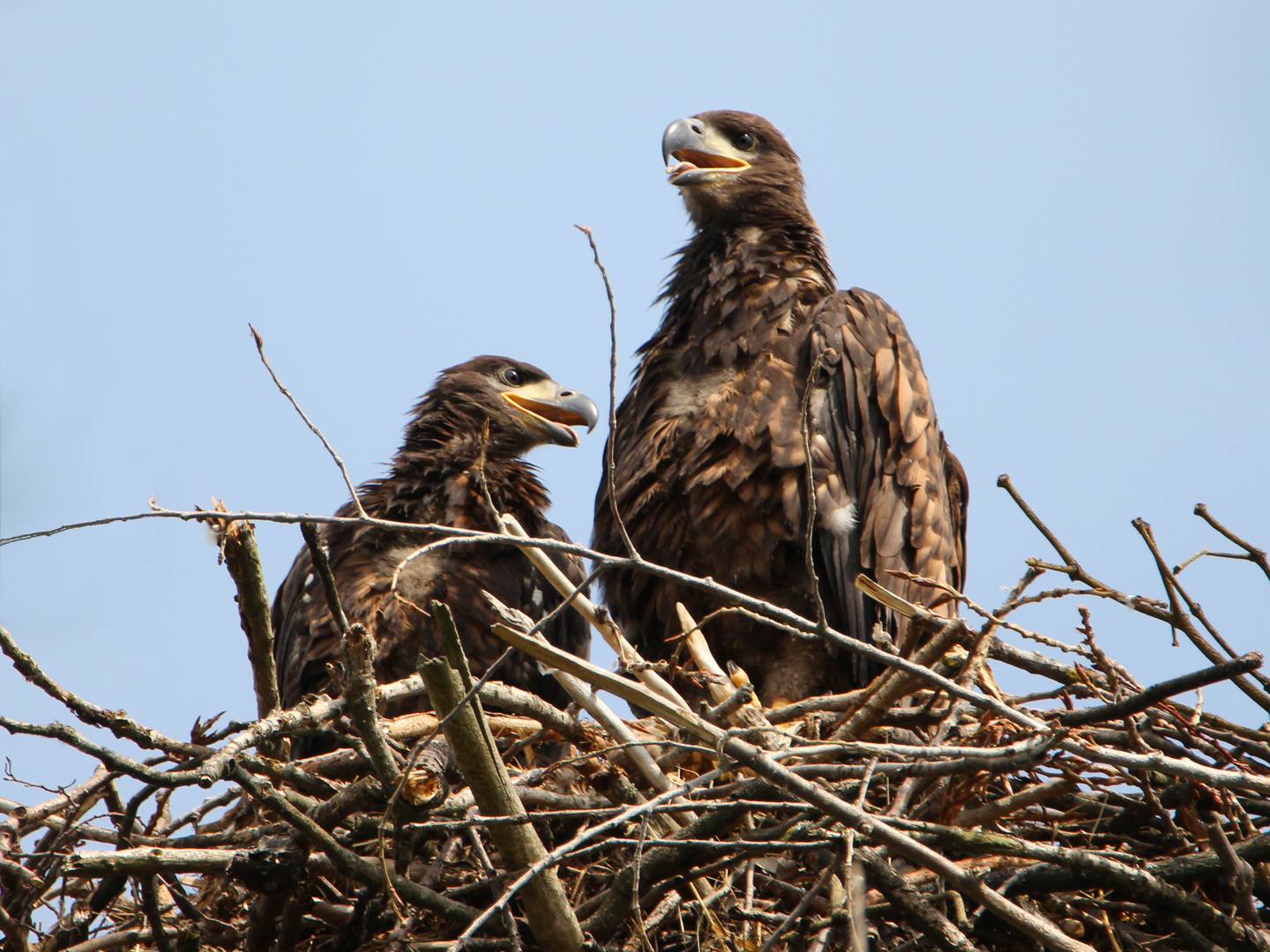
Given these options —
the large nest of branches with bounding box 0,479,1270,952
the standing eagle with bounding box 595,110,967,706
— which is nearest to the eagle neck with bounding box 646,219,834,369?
the standing eagle with bounding box 595,110,967,706

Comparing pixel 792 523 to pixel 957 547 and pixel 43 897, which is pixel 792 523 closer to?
pixel 957 547

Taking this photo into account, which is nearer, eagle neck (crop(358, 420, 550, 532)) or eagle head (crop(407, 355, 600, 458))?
eagle neck (crop(358, 420, 550, 532))

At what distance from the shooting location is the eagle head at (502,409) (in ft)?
19.8

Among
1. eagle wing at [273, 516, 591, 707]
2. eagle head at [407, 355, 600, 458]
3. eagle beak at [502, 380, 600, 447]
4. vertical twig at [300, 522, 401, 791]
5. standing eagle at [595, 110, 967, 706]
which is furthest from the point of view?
eagle beak at [502, 380, 600, 447]

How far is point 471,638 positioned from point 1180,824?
112 inches

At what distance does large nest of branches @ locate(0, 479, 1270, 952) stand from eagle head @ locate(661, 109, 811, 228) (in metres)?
2.58

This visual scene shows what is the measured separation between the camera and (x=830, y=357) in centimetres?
450

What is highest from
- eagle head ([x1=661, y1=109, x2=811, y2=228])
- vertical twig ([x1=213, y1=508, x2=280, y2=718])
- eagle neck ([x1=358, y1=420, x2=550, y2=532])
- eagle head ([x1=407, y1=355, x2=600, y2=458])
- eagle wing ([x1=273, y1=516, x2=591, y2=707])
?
eagle head ([x1=661, y1=109, x2=811, y2=228])

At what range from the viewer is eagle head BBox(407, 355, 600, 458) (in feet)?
19.8

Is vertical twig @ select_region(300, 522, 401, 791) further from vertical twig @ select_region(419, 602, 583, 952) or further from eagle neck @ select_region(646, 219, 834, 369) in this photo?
eagle neck @ select_region(646, 219, 834, 369)

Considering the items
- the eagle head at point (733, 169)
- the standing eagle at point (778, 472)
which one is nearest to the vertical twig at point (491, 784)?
the standing eagle at point (778, 472)

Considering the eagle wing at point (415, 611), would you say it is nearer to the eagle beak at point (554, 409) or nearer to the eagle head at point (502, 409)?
the eagle head at point (502, 409)

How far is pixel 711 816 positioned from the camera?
108 inches

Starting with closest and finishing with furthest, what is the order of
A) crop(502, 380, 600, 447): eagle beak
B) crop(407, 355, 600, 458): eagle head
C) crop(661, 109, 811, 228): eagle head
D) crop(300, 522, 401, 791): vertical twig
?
1. crop(300, 522, 401, 791): vertical twig
2. crop(661, 109, 811, 228): eagle head
3. crop(407, 355, 600, 458): eagle head
4. crop(502, 380, 600, 447): eagle beak
